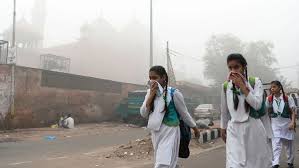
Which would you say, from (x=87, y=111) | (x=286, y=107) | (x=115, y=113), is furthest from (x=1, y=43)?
(x=286, y=107)

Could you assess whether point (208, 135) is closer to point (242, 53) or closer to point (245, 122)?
point (245, 122)

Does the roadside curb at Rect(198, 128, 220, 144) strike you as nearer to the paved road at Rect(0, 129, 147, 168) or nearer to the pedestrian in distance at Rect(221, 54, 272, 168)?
the paved road at Rect(0, 129, 147, 168)

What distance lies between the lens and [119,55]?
176 ft

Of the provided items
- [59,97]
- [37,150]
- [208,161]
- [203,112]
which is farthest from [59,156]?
[203,112]

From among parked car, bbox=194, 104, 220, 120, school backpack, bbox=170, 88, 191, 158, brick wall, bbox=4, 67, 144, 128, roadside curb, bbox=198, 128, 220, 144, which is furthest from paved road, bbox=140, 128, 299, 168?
parked car, bbox=194, 104, 220, 120

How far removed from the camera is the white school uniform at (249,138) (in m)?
3.88

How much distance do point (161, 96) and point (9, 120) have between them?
1611 centimetres

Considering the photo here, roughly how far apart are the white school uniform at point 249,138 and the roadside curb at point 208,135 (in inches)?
334

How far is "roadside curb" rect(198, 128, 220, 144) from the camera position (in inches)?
493

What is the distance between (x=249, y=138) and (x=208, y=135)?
30.8 feet

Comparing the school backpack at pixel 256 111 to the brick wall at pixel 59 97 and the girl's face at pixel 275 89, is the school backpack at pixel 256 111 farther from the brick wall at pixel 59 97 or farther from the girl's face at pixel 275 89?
the brick wall at pixel 59 97

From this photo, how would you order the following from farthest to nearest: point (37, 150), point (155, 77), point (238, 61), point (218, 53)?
point (218, 53), point (37, 150), point (155, 77), point (238, 61)

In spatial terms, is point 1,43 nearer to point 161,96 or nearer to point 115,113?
point 115,113

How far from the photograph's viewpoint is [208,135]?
43.2 feet
